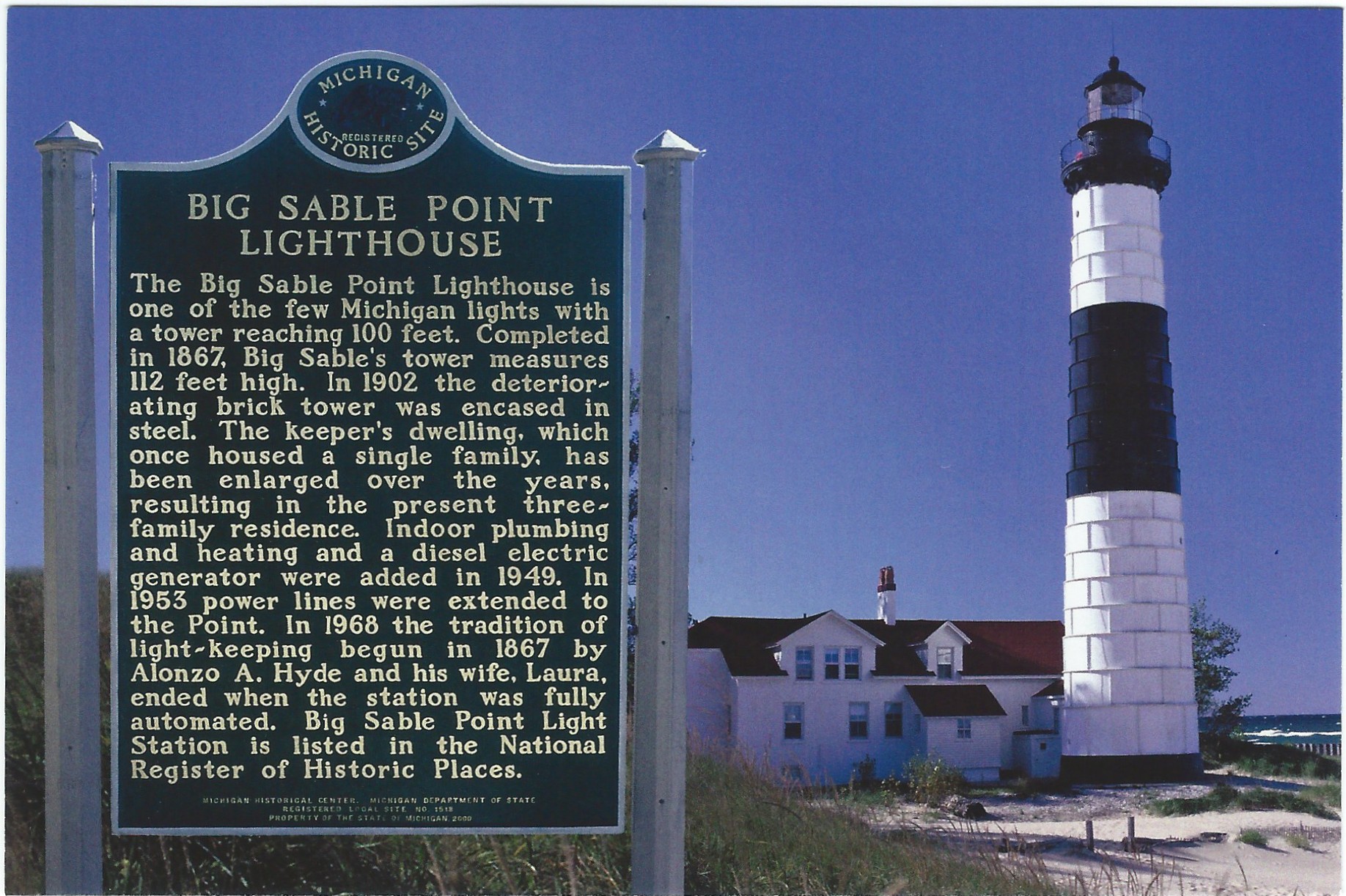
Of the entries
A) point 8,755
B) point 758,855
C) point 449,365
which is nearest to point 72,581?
point 8,755

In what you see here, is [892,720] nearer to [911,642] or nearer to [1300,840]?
[911,642]

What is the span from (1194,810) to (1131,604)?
8.91ft

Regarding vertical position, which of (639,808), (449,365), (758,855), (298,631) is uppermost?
(449,365)

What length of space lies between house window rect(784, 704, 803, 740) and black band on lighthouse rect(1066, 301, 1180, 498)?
4207 mm

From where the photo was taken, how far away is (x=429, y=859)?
7.10 m

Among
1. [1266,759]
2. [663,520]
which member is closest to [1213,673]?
[1266,759]

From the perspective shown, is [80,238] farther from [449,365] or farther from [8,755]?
[8,755]

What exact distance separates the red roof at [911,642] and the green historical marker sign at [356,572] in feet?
18.9

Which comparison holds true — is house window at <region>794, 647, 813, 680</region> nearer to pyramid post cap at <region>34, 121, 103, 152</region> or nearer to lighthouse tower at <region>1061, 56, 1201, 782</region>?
lighthouse tower at <region>1061, 56, 1201, 782</region>

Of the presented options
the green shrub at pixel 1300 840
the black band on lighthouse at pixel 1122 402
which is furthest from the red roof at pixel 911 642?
the green shrub at pixel 1300 840

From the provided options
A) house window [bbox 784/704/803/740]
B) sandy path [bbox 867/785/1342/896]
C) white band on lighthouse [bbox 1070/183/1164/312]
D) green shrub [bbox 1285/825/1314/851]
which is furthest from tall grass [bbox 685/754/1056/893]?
white band on lighthouse [bbox 1070/183/1164/312]

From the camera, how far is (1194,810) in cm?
1252

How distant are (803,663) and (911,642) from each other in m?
1.28

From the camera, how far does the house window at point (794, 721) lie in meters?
13.5
